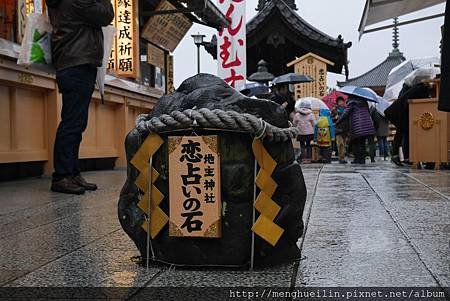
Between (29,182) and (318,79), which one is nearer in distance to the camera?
(29,182)

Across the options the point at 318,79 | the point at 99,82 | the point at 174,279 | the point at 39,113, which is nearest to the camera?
the point at 174,279

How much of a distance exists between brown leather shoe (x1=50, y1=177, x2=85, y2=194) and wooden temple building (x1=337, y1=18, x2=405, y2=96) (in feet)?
101

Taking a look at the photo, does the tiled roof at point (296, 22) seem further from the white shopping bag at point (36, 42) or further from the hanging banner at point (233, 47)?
the white shopping bag at point (36, 42)

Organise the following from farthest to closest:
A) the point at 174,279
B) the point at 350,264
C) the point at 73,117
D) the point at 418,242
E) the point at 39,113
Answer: the point at 39,113
the point at 73,117
the point at 418,242
the point at 350,264
the point at 174,279

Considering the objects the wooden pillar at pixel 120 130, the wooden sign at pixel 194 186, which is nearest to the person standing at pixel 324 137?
the wooden pillar at pixel 120 130

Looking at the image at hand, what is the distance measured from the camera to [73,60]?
5023 millimetres

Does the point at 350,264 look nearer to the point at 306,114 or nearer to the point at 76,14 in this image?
the point at 76,14

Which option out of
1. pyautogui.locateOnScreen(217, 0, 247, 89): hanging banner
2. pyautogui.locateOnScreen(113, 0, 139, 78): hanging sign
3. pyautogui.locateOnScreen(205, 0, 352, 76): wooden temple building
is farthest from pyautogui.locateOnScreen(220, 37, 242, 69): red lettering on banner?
pyautogui.locateOnScreen(205, 0, 352, 76): wooden temple building

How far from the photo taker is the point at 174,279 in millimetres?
2348

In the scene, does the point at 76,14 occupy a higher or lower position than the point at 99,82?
higher

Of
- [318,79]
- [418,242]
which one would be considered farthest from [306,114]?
[418,242]

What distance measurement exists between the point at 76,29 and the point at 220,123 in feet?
10.3

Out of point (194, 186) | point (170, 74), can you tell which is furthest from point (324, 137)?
point (194, 186)

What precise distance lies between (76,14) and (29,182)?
218 cm
